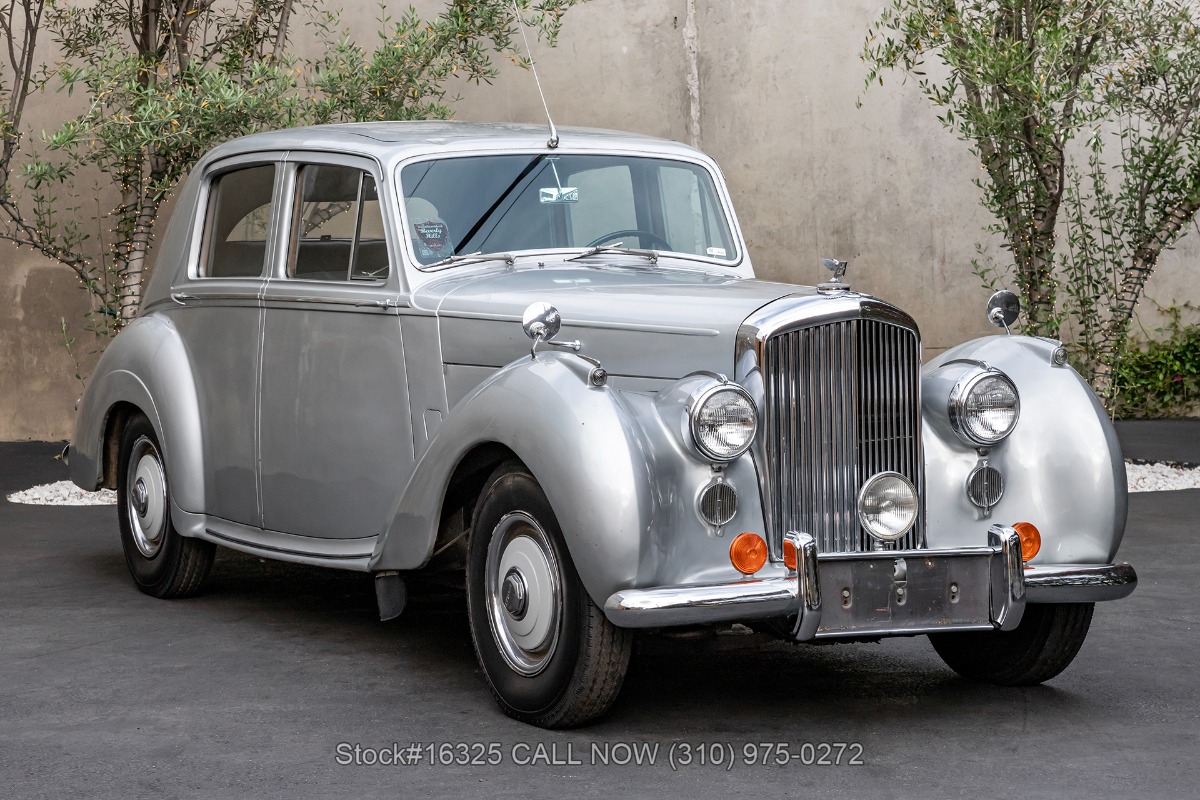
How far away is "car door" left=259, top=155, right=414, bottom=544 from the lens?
A: 15.8 feet

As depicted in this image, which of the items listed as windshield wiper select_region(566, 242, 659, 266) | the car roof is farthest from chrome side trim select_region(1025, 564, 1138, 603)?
the car roof

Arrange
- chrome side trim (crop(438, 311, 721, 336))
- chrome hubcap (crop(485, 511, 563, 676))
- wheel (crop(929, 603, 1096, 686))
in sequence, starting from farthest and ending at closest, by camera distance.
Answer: wheel (crop(929, 603, 1096, 686)), chrome side trim (crop(438, 311, 721, 336)), chrome hubcap (crop(485, 511, 563, 676))

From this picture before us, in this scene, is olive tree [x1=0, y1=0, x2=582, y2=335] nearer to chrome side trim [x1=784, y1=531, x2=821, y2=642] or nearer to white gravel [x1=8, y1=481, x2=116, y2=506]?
A: white gravel [x1=8, y1=481, x2=116, y2=506]

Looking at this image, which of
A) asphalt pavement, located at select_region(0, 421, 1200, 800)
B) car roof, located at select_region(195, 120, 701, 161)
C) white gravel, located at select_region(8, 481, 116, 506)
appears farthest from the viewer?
white gravel, located at select_region(8, 481, 116, 506)

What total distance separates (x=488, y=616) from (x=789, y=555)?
92 centimetres

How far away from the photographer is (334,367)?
195 inches

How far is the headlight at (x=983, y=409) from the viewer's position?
4.11 metres

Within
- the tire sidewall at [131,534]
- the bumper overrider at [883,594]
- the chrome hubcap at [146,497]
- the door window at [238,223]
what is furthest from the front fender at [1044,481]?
the chrome hubcap at [146,497]

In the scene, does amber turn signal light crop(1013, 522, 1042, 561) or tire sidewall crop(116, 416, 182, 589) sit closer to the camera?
amber turn signal light crop(1013, 522, 1042, 561)

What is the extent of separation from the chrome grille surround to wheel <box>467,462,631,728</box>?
0.53m

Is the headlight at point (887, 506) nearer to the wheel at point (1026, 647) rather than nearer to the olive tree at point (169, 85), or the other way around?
the wheel at point (1026, 647)

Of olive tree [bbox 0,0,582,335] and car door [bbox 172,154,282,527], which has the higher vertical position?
olive tree [bbox 0,0,582,335]

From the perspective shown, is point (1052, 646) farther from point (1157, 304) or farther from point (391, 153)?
point (1157, 304)

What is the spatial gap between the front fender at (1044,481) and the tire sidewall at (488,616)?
40.6 inches
